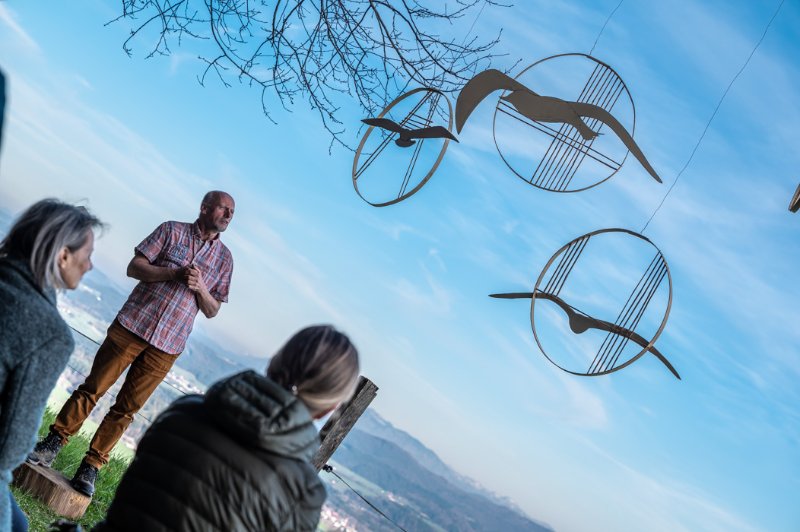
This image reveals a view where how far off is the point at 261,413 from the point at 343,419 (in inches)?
111

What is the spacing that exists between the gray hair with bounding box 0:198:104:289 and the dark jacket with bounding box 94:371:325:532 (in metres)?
0.48

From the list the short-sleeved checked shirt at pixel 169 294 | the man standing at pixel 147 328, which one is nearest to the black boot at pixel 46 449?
the man standing at pixel 147 328

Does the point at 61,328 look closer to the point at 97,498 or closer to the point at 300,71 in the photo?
the point at 97,498

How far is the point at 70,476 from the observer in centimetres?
462

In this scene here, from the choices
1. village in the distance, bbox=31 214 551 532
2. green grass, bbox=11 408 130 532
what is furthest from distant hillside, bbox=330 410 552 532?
green grass, bbox=11 408 130 532

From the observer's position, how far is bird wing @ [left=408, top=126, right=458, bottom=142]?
422cm

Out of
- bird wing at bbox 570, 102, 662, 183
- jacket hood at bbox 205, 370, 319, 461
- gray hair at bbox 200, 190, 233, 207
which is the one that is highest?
bird wing at bbox 570, 102, 662, 183

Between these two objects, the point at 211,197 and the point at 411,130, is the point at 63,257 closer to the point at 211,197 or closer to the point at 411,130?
the point at 211,197

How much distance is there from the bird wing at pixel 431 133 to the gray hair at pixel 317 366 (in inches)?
104

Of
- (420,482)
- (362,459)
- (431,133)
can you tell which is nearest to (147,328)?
(431,133)

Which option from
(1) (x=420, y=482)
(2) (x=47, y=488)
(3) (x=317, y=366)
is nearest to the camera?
(3) (x=317, y=366)

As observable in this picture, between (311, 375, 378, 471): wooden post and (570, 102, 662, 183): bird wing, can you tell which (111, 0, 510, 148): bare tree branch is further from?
(311, 375, 378, 471): wooden post

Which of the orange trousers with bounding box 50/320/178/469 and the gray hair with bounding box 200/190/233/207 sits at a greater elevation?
the gray hair with bounding box 200/190/233/207

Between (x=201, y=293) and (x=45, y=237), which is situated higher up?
(x=201, y=293)
